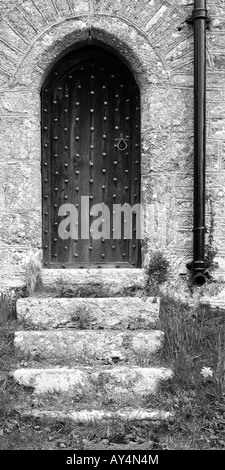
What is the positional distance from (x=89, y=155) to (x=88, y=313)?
1767 millimetres

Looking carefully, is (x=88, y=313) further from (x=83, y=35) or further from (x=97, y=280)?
(x=83, y=35)

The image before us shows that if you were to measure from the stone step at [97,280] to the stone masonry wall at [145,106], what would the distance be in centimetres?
20

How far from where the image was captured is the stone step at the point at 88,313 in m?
4.93

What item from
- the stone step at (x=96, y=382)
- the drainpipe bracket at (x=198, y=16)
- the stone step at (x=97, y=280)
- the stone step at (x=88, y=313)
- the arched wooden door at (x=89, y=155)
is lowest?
the stone step at (x=96, y=382)

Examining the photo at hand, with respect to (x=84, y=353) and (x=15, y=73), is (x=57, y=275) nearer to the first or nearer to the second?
(x=84, y=353)

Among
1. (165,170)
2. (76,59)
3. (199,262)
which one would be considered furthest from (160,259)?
(76,59)

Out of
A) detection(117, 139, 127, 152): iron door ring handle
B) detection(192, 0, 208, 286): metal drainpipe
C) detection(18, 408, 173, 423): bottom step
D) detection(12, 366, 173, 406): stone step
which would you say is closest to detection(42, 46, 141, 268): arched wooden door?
detection(117, 139, 127, 152): iron door ring handle

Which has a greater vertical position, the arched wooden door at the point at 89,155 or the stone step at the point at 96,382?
the arched wooden door at the point at 89,155

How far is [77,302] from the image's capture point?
16.4ft

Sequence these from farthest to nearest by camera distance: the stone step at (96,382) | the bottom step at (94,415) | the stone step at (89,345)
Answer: the stone step at (89,345)
the stone step at (96,382)
the bottom step at (94,415)

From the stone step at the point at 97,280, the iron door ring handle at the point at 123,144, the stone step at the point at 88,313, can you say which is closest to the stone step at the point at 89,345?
the stone step at the point at 88,313

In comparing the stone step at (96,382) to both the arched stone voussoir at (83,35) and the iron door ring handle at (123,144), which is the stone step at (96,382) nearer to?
the iron door ring handle at (123,144)

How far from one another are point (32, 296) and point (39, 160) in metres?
1.33

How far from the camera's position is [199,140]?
5523mm
